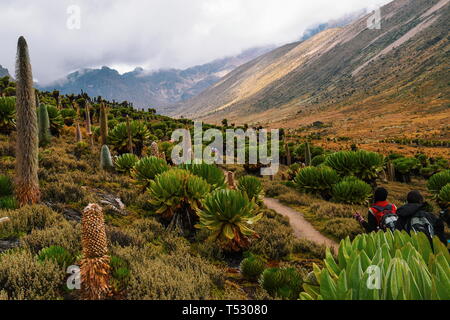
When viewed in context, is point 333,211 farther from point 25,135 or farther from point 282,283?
point 25,135

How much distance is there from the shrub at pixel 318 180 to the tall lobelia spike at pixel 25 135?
35.0 feet

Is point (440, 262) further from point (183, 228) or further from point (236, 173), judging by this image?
point (236, 173)

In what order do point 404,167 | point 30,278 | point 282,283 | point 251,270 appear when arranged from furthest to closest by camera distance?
point 404,167 → point 251,270 → point 282,283 → point 30,278

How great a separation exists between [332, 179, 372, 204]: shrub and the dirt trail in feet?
6.21

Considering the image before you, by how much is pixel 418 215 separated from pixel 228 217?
322cm

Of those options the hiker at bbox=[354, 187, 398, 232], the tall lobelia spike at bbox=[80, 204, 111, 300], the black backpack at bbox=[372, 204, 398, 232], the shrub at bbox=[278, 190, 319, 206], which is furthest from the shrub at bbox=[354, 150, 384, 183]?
the tall lobelia spike at bbox=[80, 204, 111, 300]

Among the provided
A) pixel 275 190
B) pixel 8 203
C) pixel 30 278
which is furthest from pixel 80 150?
pixel 30 278

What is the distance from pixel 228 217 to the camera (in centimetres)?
570

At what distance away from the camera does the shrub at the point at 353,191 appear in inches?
437

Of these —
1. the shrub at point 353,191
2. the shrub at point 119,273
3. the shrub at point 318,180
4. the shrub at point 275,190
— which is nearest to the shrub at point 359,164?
the shrub at point 318,180

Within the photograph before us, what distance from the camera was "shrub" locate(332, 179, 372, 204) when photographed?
11102mm

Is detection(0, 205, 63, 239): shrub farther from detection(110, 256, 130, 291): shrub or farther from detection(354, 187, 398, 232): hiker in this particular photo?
detection(354, 187, 398, 232): hiker

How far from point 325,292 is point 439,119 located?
70203 millimetres
